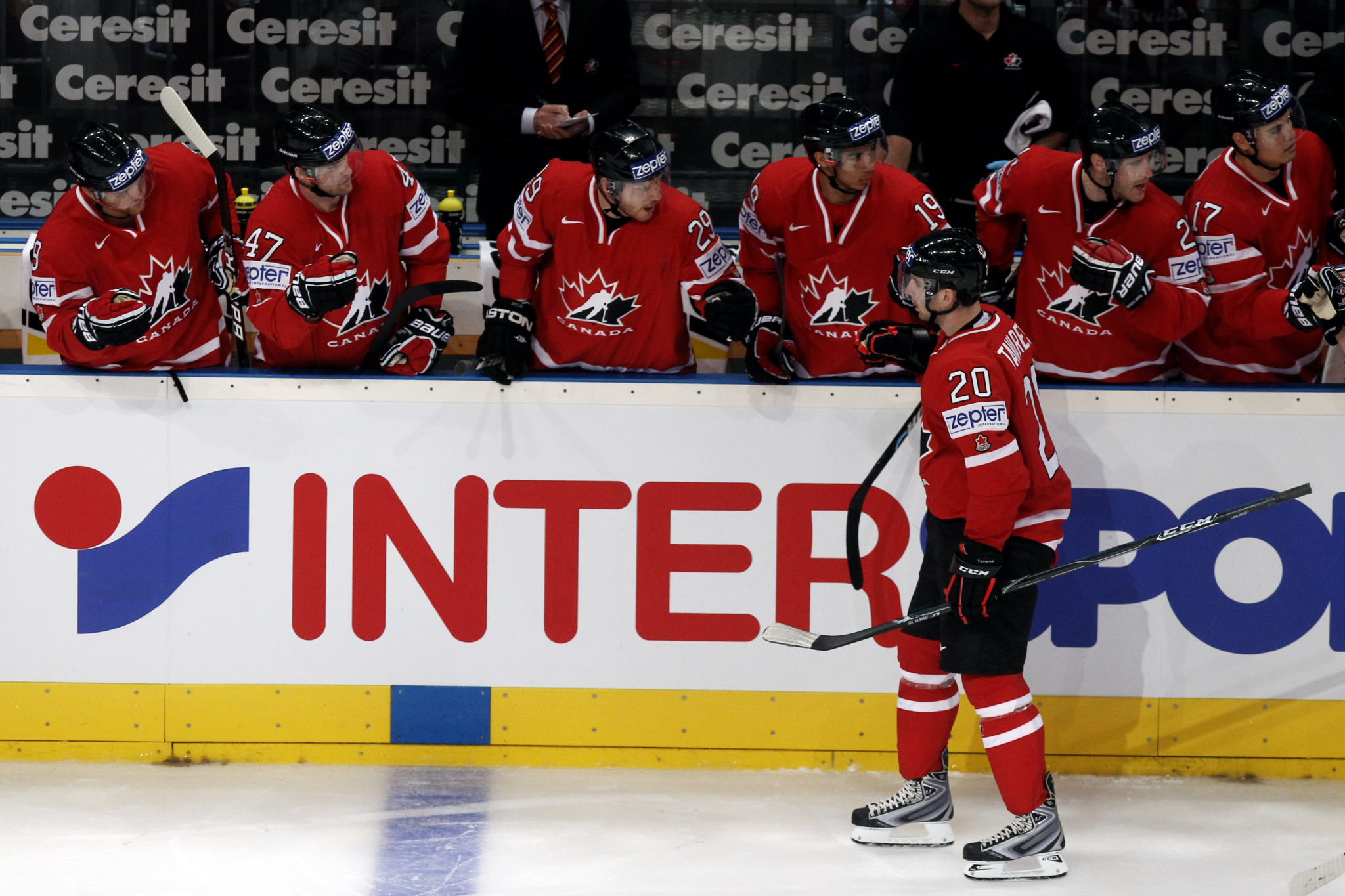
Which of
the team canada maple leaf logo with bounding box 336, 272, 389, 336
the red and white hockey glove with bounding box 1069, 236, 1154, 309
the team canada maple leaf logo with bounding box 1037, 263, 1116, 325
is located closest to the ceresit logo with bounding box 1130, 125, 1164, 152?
the red and white hockey glove with bounding box 1069, 236, 1154, 309

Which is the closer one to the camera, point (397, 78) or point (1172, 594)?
point (1172, 594)

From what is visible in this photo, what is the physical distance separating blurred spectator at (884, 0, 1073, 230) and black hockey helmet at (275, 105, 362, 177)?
5.85 ft

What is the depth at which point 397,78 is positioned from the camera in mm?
5312

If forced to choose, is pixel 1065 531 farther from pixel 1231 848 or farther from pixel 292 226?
pixel 292 226

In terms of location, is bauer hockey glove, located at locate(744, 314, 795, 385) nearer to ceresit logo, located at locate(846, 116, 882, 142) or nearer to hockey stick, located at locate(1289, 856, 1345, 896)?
ceresit logo, located at locate(846, 116, 882, 142)

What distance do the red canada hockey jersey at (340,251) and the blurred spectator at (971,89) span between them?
5.21ft

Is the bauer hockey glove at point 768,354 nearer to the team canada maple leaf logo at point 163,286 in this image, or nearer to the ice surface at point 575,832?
the ice surface at point 575,832

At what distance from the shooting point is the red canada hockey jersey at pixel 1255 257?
3.86 meters

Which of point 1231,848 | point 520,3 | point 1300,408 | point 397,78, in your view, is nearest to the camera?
point 1231,848

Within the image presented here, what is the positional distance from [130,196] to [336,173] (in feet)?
1.81

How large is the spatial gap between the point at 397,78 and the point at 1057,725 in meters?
3.29

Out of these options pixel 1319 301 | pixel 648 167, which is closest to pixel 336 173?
pixel 648 167

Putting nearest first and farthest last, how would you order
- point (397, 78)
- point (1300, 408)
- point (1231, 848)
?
1. point (1231, 848)
2. point (1300, 408)
3. point (397, 78)

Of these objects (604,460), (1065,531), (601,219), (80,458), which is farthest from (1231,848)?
(80,458)
